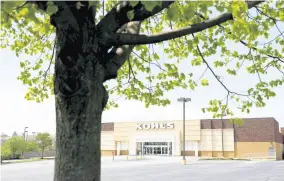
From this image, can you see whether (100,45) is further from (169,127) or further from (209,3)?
(169,127)

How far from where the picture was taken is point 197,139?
60594 mm

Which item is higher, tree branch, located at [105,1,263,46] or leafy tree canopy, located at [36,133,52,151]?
tree branch, located at [105,1,263,46]

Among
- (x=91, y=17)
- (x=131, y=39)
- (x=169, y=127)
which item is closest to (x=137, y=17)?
(x=131, y=39)

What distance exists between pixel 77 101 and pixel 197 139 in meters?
58.4

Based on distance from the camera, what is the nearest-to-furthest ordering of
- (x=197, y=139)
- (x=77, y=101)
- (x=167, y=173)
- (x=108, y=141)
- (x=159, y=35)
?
(x=77, y=101) < (x=159, y=35) < (x=167, y=173) < (x=197, y=139) < (x=108, y=141)

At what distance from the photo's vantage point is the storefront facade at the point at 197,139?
57375mm

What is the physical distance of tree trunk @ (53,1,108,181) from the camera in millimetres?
3775

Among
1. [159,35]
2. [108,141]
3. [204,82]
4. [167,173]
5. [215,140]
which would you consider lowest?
[167,173]

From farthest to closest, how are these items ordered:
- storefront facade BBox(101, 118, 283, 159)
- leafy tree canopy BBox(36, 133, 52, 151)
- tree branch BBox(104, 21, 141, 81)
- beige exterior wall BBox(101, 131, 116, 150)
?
beige exterior wall BBox(101, 131, 116, 150)
storefront facade BBox(101, 118, 283, 159)
leafy tree canopy BBox(36, 133, 52, 151)
tree branch BBox(104, 21, 141, 81)

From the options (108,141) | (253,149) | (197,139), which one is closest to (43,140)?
(108,141)

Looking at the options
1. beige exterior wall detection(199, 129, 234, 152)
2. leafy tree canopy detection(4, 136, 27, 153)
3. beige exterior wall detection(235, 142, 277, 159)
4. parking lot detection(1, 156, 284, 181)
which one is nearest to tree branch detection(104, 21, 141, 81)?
parking lot detection(1, 156, 284, 181)

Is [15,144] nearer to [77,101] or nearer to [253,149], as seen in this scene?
[253,149]

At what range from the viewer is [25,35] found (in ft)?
26.1

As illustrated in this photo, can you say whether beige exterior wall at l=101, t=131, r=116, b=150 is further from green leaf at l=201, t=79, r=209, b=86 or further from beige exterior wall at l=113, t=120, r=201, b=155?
green leaf at l=201, t=79, r=209, b=86
